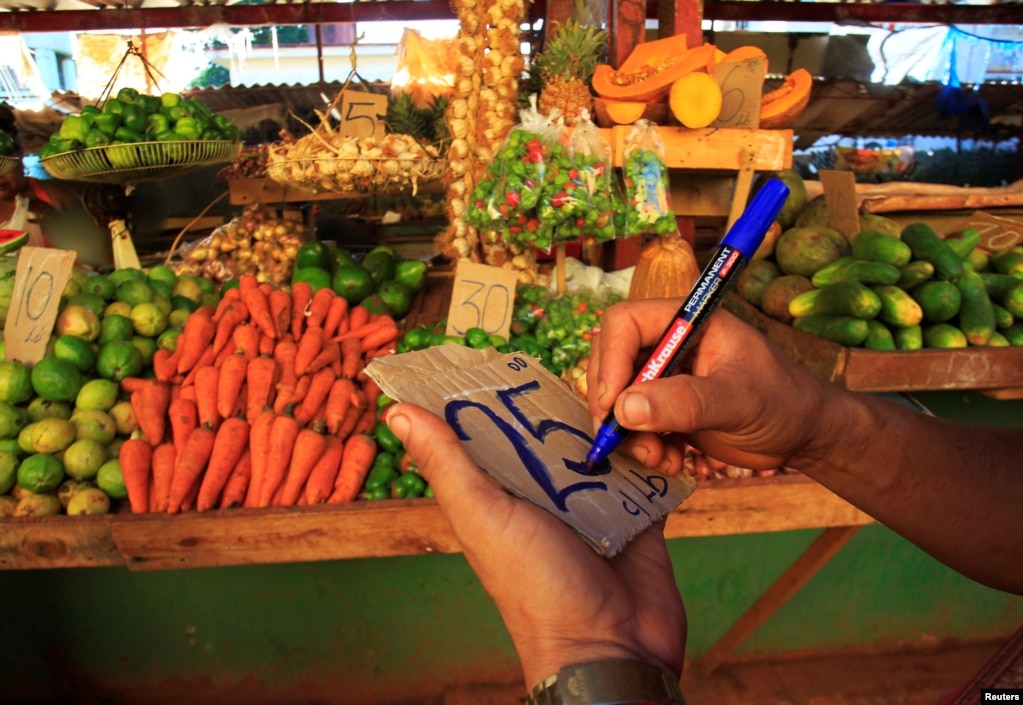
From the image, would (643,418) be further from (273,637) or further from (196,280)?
(196,280)

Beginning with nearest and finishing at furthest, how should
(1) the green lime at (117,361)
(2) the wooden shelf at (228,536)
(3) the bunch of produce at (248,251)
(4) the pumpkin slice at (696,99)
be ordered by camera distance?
(2) the wooden shelf at (228,536) < (1) the green lime at (117,361) < (4) the pumpkin slice at (696,99) < (3) the bunch of produce at (248,251)

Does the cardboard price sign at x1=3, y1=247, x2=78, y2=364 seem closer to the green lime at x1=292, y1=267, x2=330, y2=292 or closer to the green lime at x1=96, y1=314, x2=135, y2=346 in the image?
the green lime at x1=96, y1=314, x2=135, y2=346


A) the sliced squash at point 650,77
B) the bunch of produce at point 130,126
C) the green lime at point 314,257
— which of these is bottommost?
the green lime at point 314,257

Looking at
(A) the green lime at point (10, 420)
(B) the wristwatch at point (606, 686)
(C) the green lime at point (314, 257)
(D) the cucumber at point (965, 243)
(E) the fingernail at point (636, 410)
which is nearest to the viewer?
(B) the wristwatch at point (606, 686)

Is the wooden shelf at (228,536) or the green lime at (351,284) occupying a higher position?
the green lime at (351,284)

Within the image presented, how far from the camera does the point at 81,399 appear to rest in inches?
81.1

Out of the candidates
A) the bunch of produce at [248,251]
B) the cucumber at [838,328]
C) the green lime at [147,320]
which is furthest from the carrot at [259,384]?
the cucumber at [838,328]

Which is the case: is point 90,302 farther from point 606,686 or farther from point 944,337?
point 944,337

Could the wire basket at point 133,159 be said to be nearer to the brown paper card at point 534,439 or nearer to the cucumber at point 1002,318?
the brown paper card at point 534,439

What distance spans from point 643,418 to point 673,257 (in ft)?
5.31

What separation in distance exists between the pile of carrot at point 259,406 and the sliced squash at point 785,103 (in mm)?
1661

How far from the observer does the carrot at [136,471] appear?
1.80 meters

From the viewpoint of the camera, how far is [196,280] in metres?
2.71

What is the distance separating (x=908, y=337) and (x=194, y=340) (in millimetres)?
2395
